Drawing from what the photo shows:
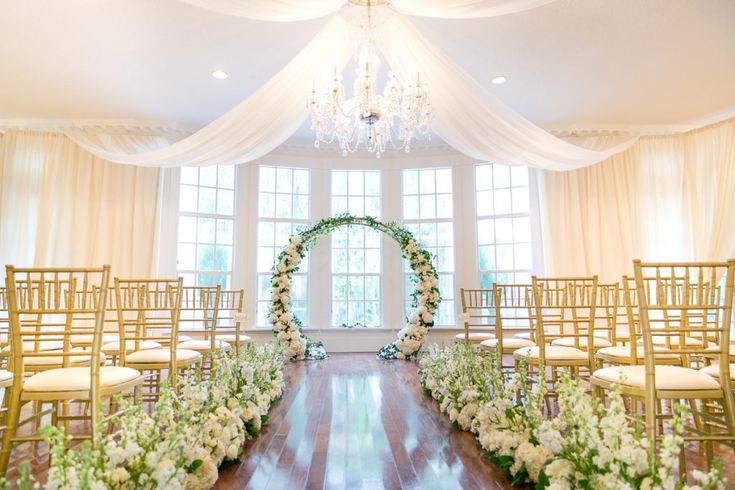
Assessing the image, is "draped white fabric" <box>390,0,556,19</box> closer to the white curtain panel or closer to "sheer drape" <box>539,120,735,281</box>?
the white curtain panel

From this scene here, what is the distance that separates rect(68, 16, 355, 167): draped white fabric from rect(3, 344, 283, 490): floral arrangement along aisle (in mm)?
1927

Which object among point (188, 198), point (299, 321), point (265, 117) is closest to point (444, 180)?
point (299, 321)

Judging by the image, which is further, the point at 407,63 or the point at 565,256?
the point at 565,256

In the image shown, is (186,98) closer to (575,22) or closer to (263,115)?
(263,115)

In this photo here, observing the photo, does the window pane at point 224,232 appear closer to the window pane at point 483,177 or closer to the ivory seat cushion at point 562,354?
the window pane at point 483,177

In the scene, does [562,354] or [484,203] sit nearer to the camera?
[562,354]

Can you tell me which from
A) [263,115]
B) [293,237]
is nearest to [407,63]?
[263,115]

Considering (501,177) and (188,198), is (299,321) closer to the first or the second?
(188,198)

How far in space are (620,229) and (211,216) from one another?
5824 mm

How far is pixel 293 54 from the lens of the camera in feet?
15.1

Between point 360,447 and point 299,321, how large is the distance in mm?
4153

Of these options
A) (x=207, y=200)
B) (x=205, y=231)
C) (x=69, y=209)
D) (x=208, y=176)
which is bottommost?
(x=205, y=231)

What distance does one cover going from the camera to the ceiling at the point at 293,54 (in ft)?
12.7

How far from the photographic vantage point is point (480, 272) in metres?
7.06
